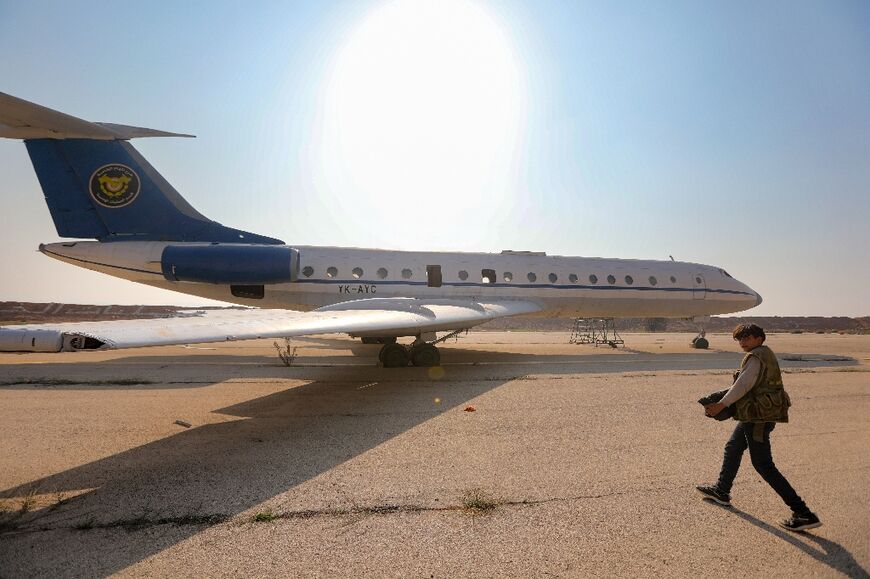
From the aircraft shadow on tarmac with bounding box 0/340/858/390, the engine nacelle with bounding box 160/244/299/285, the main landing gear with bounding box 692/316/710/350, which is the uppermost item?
the engine nacelle with bounding box 160/244/299/285

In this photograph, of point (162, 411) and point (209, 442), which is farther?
point (162, 411)

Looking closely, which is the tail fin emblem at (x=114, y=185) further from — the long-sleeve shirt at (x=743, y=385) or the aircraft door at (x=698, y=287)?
the aircraft door at (x=698, y=287)

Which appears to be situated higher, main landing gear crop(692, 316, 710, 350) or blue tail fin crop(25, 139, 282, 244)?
blue tail fin crop(25, 139, 282, 244)

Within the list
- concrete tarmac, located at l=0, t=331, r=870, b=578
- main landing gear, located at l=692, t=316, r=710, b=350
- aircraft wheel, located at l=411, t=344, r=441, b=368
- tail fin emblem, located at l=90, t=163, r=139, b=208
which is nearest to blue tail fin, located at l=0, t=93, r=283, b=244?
tail fin emblem, located at l=90, t=163, r=139, b=208

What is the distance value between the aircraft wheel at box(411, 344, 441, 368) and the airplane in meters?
0.02

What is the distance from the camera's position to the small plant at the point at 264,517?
2.99 m

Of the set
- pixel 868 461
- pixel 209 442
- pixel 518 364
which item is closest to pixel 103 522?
pixel 209 442

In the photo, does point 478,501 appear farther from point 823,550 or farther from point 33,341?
point 33,341

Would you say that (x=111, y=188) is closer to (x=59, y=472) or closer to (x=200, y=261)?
(x=200, y=261)

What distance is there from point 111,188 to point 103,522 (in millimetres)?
12230

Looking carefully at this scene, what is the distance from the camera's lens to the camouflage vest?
306 cm

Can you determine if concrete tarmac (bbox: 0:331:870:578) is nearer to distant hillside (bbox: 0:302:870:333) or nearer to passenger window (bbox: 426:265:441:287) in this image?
passenger window (bbox: 426:265:441:287)

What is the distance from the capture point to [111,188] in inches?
486

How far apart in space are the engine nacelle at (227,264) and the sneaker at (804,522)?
439 inches
